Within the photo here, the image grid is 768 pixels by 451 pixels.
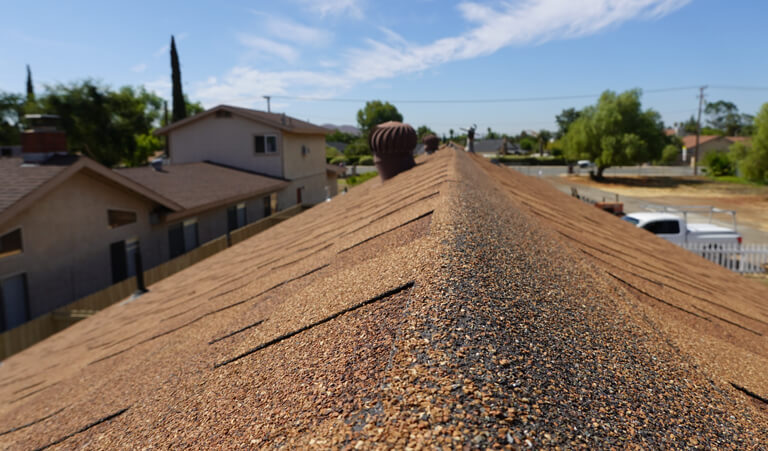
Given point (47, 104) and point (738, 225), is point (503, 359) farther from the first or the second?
point (47, 104)

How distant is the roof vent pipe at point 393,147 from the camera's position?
7.75 m

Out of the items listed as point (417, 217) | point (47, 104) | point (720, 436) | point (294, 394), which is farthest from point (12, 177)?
point (47, 104)

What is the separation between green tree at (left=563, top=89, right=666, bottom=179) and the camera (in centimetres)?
5222

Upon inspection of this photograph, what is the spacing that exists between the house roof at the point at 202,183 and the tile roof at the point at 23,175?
3168 mm

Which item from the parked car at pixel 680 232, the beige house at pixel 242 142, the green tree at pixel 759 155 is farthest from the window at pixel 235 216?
the green tree at pixel 759 155

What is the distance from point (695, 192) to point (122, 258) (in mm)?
52154

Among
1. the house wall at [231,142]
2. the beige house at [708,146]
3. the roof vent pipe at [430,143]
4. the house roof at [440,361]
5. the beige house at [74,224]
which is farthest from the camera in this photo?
the beige house at [708,146]

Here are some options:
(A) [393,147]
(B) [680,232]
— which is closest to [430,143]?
(A) [393,147]

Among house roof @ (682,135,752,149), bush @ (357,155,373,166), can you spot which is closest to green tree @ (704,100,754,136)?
house roof @ (682,135,752,149)

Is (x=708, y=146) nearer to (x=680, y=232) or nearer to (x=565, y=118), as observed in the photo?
(x=565, y=118)

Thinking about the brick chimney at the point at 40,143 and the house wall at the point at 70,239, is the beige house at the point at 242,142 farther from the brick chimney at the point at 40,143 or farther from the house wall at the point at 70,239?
the brick chimney at the point at 40,143

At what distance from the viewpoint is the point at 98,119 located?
134 ft

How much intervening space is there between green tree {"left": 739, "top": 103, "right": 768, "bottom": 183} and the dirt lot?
203 cm

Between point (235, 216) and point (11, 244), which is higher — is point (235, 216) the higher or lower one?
the lower one
